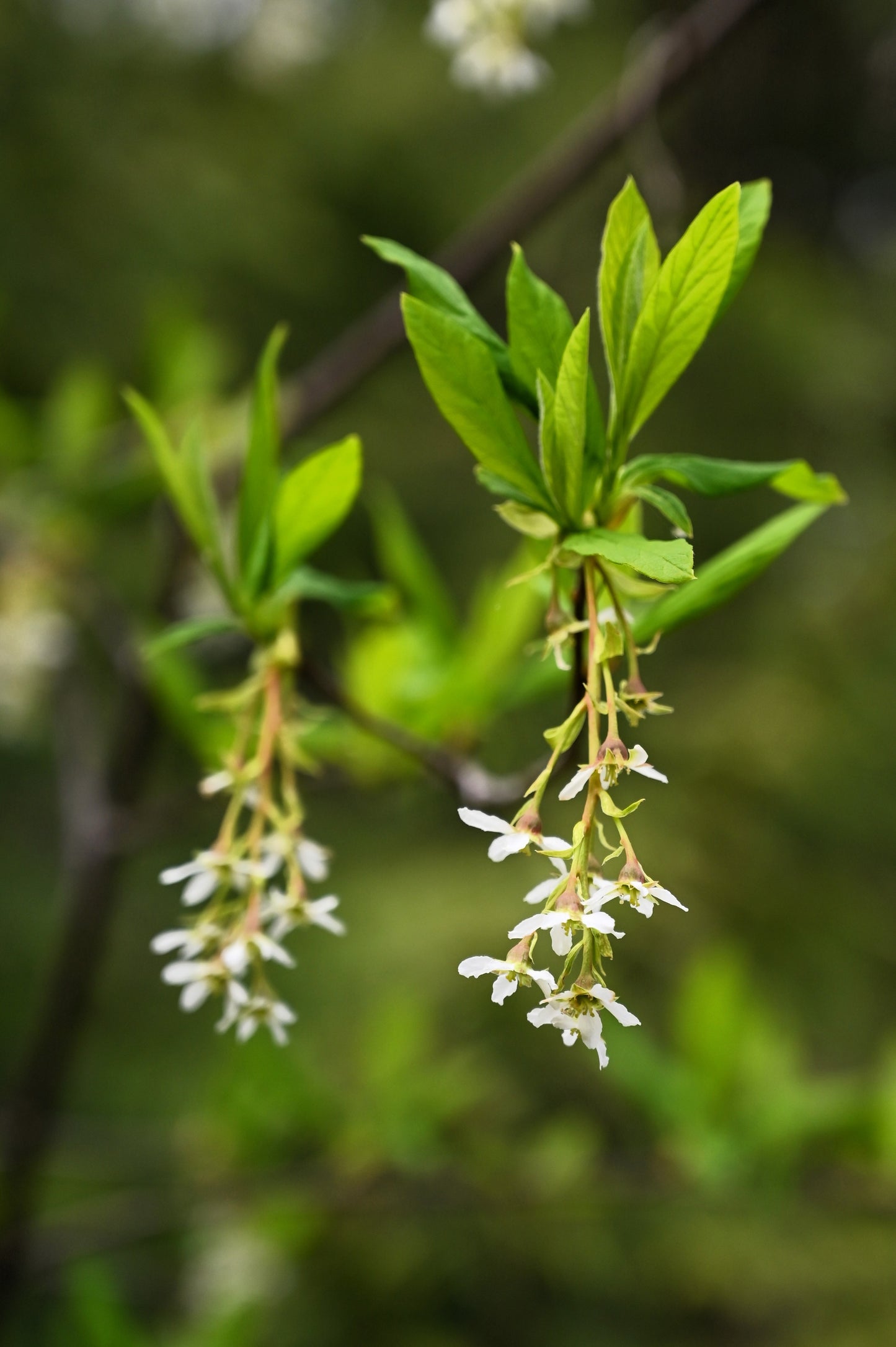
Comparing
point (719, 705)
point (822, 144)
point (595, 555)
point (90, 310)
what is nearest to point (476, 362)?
point (595, 555)

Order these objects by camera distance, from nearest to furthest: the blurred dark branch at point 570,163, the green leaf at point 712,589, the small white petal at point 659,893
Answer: the small white petal at point 659,893, the green leaf at point 712,589, the blurred dark branch at point 570,163

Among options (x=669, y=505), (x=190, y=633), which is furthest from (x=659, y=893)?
(x=190, y=633)

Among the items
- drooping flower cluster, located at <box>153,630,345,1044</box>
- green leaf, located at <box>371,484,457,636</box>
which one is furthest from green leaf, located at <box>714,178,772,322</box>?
green leaf, located at <box>371,484,457,636</box>

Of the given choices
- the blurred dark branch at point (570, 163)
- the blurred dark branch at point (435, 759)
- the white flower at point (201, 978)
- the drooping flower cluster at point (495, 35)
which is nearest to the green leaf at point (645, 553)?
the blurred dark branch at point (435, 759)

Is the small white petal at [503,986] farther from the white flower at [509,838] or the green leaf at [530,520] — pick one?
the green leaf at [530,520]

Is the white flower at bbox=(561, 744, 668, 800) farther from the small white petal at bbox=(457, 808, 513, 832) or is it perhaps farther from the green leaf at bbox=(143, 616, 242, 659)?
the green leaf at bbox=(143, 616, 242, 659)

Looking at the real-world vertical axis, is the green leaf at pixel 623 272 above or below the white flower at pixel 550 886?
above
